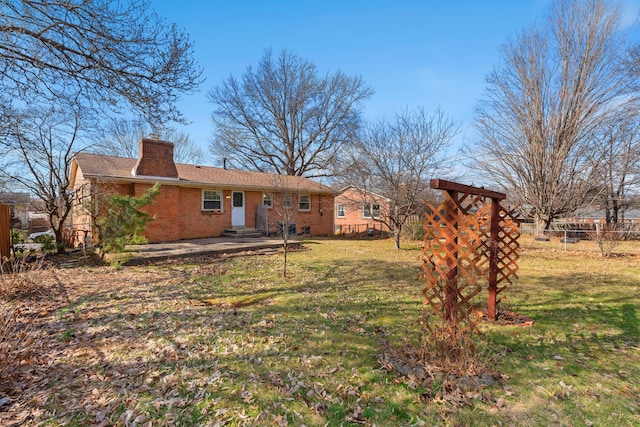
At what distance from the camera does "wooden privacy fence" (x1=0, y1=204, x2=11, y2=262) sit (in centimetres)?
852

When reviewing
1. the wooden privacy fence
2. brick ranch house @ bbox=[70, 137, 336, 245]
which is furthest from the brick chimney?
the wooden privacy fence

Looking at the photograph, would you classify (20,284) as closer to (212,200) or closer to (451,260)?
(451,260)

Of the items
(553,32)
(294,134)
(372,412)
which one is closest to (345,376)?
(372,412)

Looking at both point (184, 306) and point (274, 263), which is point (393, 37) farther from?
point (184, 306)

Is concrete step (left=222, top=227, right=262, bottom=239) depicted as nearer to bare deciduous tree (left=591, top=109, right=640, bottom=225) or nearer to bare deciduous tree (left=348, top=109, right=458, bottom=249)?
bare deciduous tree (left=348, top=109, right=458, bottom=249)

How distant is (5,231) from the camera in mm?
8664

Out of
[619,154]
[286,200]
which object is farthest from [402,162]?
[619,154]

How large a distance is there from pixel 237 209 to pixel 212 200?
55.4 inches

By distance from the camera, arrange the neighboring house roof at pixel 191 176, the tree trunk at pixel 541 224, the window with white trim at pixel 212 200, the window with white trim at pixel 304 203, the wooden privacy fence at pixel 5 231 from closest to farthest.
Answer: the wooden privacy fence at pixel 5 231
the neighboring house roof at pixel 191 176
the window with white trim at pixel 212 200
the tree trunk at pixel 541 224
the window with white trim at pixel 304 203

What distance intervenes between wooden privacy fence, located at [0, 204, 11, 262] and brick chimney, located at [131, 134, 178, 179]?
455 cm

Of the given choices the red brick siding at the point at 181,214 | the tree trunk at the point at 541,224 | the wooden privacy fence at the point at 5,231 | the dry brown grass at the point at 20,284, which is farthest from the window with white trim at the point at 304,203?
the dry brown grass at the point at 20,284

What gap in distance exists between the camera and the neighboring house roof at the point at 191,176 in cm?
1200

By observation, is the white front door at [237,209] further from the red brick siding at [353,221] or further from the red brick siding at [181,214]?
the red brick siding at [353,221]

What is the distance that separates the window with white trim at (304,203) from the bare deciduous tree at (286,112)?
8.96m
